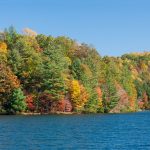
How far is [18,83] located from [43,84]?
7666 mm

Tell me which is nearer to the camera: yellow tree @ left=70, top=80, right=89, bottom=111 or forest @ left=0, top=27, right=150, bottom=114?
forest @ left=0, top=27, right=150, bottom=114

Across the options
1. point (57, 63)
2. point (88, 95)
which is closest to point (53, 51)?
point (57, 63)

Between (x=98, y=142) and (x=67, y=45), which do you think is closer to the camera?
(x=98, y=142)

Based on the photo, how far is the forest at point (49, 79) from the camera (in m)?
133

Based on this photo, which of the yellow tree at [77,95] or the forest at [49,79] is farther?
the yellow tree at [77,95]

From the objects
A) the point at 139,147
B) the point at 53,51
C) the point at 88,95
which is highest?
the point at 53,51

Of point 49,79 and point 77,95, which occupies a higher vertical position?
point 49,79

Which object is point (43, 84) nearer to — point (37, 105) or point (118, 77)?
point (37, 105)

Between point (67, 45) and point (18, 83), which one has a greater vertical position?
point (67, 45)

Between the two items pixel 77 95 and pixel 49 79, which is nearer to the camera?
pixel 49 79

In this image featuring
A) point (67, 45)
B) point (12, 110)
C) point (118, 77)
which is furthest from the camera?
point (118, 77)

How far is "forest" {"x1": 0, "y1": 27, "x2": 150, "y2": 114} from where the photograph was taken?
13325cm

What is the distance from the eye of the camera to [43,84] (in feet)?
460

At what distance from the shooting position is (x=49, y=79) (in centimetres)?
14000
